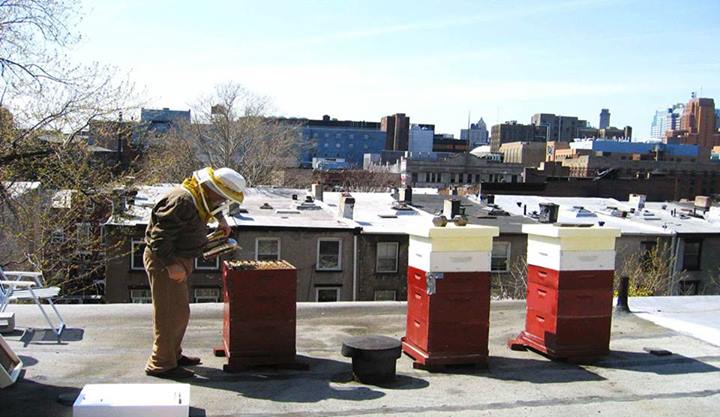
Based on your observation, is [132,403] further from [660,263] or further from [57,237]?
[660,263]

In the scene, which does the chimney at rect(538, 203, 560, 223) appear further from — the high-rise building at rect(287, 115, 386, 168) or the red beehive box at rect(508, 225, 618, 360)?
the high-rise building at rect(287, 115, 386, 168)

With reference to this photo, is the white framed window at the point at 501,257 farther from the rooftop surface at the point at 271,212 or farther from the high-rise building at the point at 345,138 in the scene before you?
the high-rise building at the point at 345,138

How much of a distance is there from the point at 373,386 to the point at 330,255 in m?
21.9

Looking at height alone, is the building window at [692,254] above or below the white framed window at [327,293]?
above

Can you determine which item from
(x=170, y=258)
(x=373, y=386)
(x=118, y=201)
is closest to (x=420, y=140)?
(x=118, y=201)

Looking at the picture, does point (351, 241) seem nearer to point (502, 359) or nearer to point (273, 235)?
point (273, 235)

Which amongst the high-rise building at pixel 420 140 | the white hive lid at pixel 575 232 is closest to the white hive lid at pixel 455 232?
the white hive lid at pixel 575 232

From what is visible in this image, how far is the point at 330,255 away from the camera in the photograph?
2850cm

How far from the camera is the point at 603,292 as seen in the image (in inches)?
307

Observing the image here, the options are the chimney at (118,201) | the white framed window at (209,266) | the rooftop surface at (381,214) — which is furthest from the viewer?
the rooftop surface at (381,214)

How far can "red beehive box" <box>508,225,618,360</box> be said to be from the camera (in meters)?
7.62

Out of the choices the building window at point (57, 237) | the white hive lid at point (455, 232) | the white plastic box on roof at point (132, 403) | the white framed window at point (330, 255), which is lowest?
the white framed window at point (330, 255)

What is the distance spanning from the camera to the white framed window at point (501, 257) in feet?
96.3

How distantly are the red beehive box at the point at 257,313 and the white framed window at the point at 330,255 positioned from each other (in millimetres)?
21357
